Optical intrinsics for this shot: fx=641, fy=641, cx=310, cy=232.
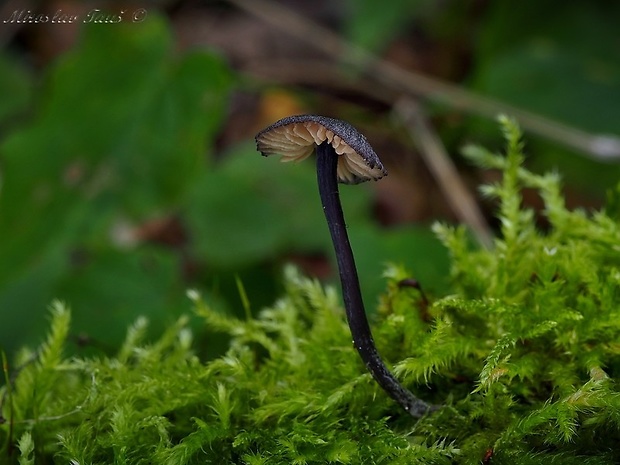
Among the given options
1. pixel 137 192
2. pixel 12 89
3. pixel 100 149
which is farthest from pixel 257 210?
pixel 12 89

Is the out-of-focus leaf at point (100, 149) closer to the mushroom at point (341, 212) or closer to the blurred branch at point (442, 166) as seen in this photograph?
the blurred branch at point (442, 166)

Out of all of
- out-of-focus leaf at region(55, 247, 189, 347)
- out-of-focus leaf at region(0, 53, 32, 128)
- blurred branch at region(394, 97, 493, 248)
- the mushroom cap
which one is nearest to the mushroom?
the mushroom cap

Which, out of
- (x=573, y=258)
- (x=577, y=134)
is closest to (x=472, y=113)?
(x=577, y=134)

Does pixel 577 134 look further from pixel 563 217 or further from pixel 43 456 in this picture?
pixel 43 456

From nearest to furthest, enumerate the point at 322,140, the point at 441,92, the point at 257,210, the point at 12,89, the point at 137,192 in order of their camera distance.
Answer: the point at 322,140, the point at 137,192, the point at 257,210, the point at 441,92, the point at 12,89

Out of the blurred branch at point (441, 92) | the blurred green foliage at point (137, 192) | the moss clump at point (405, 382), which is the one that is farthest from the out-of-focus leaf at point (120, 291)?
the blurred branch at point (441, 92)

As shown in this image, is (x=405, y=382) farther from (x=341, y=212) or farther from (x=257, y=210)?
(x=257, y=210)
